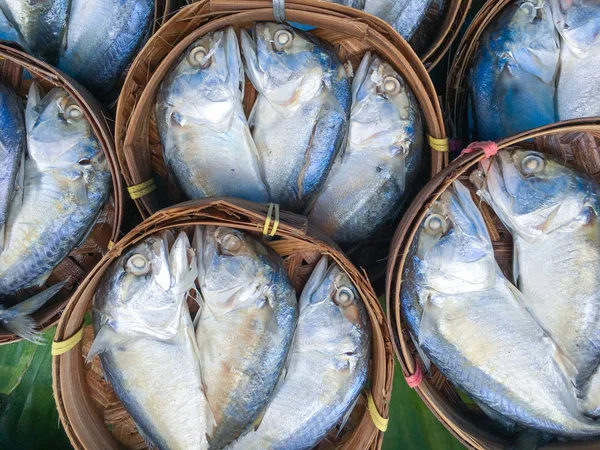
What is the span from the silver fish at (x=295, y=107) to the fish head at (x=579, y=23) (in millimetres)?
832

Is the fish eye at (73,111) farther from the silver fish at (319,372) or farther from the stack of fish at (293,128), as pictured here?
the silver fish at (319,372)

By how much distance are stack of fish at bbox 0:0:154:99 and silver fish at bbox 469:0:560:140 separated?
1.34 metres

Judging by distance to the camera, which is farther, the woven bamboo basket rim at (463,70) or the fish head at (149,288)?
the woven bamboo basket rim at (463,70)

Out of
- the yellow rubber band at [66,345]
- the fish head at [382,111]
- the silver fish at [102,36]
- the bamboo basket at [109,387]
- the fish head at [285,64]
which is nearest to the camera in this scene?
the bamboo basket at [109,387]

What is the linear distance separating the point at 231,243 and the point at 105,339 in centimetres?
49

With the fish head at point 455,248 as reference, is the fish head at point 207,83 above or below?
above

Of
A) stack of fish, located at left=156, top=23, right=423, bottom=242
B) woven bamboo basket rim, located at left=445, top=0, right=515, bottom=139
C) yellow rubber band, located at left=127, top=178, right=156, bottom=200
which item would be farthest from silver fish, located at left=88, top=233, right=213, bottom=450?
woven bamboo basket rim, located at left=445, top=0, right=515, bottom=139

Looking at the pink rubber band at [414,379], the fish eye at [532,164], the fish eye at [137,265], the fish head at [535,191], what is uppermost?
the fish eye at [532,164]

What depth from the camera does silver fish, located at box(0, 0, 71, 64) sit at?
185 centimetres

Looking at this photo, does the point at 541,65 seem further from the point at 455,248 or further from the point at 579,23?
the point at 455,248

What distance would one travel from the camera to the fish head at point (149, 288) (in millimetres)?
1541

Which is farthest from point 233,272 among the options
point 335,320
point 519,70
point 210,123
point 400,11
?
point 519,70

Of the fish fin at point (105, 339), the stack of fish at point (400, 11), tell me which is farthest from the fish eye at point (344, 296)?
the stack of fish at point (400, 11)

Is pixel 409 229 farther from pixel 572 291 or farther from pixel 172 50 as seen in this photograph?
pixel 172 50
